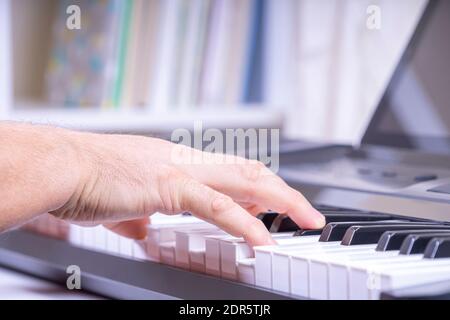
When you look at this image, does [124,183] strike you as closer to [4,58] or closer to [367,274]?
[367,274]

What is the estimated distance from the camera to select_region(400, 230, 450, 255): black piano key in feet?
2.39

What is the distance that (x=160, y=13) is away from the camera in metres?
1.85

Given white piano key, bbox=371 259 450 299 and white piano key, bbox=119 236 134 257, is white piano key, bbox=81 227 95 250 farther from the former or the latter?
white piano key, bbox=371 259 450 299

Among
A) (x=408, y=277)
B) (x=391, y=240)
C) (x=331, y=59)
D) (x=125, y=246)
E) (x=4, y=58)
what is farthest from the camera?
(x=331, y=59)

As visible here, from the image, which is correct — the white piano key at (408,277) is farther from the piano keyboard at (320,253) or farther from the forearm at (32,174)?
the forearm at (32,174)

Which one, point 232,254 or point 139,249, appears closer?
point 232,254

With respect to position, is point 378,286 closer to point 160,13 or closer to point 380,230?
point 380,230

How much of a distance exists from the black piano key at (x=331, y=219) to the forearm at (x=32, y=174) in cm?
23

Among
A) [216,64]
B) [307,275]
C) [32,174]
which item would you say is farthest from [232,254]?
[216,64]

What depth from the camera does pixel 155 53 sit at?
186 centimetres

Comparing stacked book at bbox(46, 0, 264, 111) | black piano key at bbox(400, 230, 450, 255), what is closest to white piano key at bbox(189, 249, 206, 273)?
black piano key at bbox(400, 230, 450, 255)

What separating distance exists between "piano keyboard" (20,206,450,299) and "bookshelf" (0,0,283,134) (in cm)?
70

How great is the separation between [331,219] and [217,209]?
131 mm
